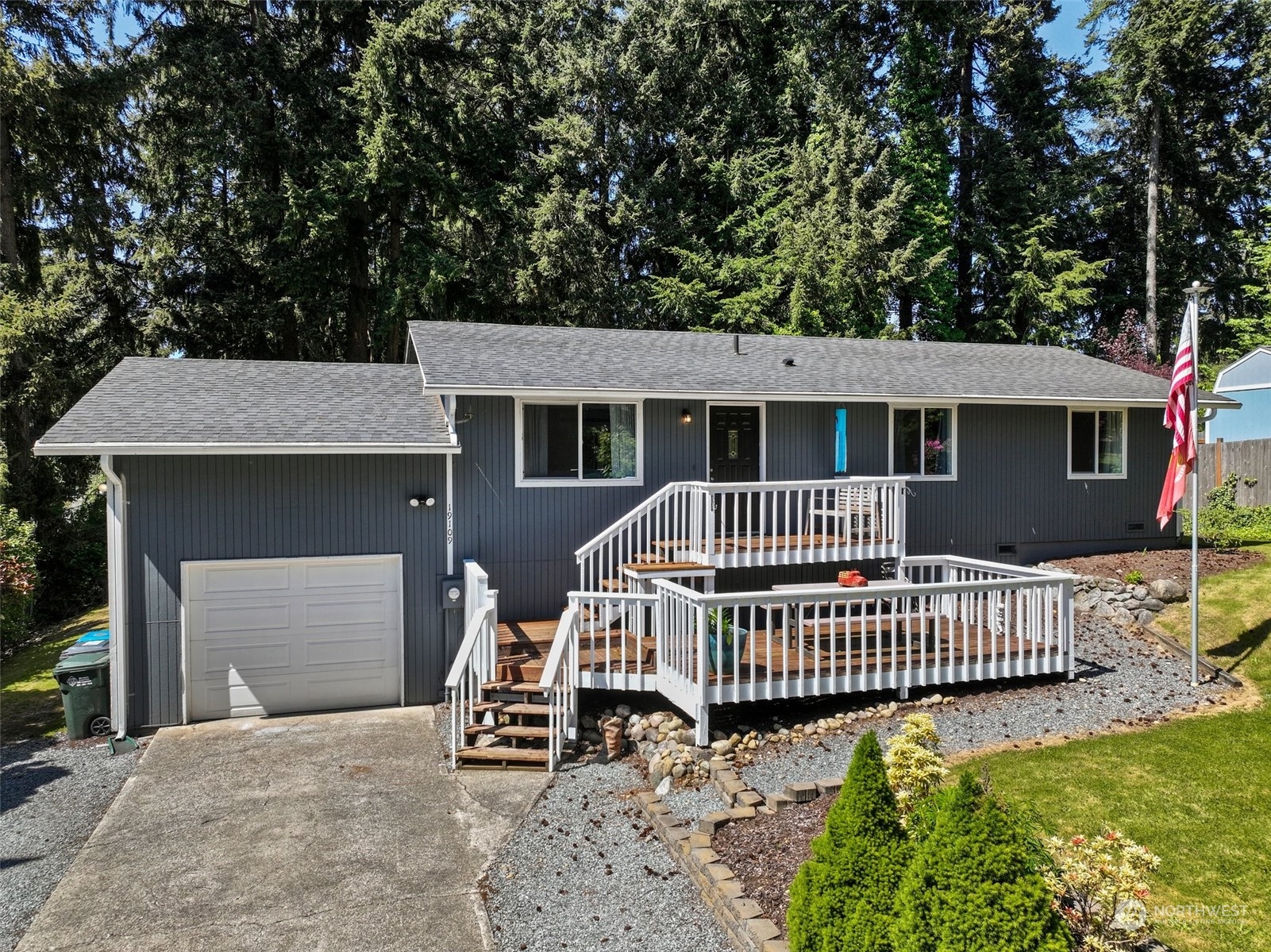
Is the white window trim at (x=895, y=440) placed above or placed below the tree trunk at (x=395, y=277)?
below

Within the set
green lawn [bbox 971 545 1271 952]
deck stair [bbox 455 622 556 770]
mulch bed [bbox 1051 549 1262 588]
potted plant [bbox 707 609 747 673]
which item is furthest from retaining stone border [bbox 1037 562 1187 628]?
deck stair [bbox 455 622 556 770]

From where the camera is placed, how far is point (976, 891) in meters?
3.04

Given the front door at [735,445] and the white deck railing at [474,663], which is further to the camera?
the front door at [735,445]

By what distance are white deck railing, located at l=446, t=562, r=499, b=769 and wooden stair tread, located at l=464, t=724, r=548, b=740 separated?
121 mm

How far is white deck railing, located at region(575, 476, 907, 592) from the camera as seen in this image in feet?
31.5

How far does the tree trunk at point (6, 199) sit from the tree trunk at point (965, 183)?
997 inches

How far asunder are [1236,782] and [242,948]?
722 cm

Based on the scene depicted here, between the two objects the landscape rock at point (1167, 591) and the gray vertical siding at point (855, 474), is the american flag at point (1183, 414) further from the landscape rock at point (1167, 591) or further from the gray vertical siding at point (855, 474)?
the gray vertical siding at point (855, 474)

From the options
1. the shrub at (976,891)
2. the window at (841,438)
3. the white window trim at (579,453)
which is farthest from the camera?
the window at (841,438)

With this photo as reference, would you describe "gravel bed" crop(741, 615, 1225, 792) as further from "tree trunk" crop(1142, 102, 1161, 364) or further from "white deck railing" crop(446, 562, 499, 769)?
"tree trunk" crop(1142, 102, 1161, 364)

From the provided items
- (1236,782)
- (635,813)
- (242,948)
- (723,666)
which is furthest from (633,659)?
(1236,782)

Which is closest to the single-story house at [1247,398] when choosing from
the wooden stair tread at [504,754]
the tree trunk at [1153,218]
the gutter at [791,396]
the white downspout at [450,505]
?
the tree trunk at [1153,218]

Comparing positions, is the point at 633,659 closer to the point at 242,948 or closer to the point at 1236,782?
the point at 242,948

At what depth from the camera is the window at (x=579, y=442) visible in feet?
34.1
